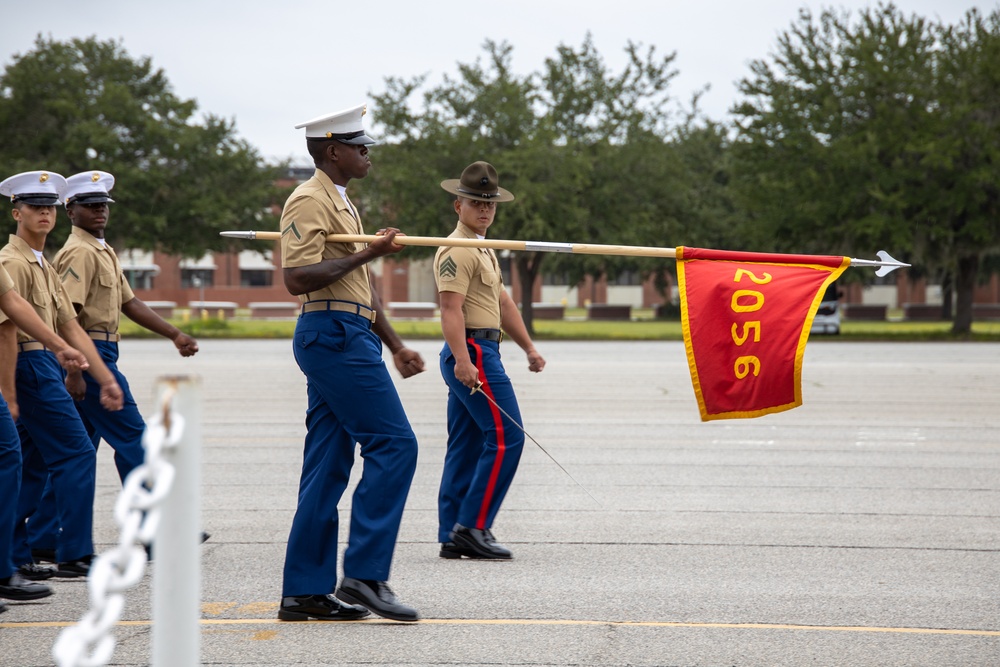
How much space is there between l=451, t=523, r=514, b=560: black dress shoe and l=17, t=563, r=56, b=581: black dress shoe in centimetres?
203

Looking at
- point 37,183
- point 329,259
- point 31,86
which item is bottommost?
point 329,259

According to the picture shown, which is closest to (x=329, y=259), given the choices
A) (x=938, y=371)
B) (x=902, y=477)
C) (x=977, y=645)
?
(x=977, y=645)

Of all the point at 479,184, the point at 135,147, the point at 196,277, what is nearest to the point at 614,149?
the point at 135,147

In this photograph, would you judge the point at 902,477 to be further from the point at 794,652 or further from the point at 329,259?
the point at 329,259

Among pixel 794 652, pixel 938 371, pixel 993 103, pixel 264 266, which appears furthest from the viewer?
pixel 264 266

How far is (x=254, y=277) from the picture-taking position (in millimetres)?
85688

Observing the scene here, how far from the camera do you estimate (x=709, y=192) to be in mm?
54562

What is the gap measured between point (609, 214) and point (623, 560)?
35202mm

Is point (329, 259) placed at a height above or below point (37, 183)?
below

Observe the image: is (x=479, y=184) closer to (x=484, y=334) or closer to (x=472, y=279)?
(x=472, y=279)

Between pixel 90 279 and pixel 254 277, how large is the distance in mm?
80974

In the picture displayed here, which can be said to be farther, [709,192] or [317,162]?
[709,192]

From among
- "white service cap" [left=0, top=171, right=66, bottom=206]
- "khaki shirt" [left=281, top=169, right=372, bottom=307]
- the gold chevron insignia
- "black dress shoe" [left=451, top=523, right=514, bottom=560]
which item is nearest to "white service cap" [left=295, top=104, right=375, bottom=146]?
"khaki shirt" [left=281, top=169, right=372, bottom=307]

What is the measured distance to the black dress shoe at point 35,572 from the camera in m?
5.87
